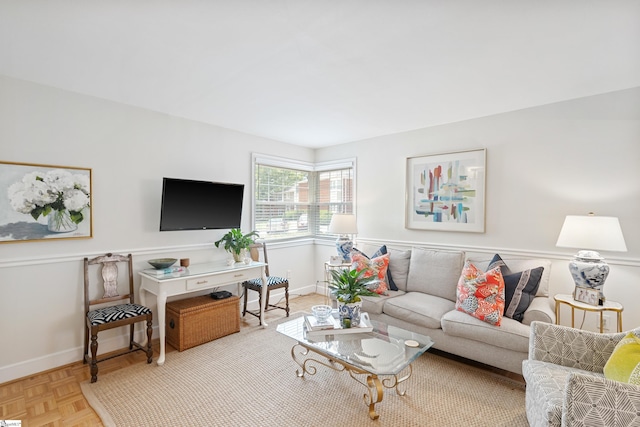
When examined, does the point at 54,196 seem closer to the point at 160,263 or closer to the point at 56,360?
the point at 160,263

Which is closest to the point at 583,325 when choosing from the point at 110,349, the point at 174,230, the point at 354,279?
the point at 354,279

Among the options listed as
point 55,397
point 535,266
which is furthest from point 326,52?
point 55,397

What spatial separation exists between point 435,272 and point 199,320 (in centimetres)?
257

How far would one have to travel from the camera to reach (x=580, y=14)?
160cm

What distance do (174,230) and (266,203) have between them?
1.45 meters

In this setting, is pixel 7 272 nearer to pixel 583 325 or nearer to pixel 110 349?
pixel 110 349

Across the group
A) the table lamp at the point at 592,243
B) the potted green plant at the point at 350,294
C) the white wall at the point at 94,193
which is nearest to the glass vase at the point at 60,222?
the white wall at the point at 94,193

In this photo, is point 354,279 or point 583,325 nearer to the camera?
point 354,279

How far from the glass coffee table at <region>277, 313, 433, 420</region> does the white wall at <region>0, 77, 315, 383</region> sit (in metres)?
1.86

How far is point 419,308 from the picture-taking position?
285cm

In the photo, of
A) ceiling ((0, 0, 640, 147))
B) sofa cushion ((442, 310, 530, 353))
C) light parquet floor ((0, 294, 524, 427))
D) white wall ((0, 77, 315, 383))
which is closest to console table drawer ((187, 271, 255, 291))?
white wall ((0, 77, 315, 383))

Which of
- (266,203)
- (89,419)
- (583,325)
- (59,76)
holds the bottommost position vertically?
(89,419)

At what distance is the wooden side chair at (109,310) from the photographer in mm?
2453

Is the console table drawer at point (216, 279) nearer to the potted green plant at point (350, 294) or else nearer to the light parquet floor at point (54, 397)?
the light parquet floor at point (54, 397)
